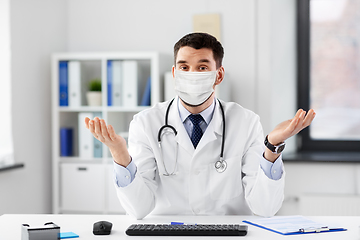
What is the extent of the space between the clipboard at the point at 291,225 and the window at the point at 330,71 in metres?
2.02

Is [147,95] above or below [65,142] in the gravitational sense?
above

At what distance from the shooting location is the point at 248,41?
320 centimetres

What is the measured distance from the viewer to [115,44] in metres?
3.39

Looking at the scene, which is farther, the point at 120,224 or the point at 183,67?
the point at 183,67

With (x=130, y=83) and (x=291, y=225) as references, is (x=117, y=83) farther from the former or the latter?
(x=291, y=225)

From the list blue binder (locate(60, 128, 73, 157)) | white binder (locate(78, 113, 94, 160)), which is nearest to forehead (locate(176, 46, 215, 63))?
white binder (locate(78, 113, 94, 160))

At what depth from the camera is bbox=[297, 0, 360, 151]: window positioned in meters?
3.37

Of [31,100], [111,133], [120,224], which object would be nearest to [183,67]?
[111,133]

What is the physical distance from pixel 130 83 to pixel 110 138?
5.20 ft

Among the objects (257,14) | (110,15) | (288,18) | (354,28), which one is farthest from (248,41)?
(110,15)

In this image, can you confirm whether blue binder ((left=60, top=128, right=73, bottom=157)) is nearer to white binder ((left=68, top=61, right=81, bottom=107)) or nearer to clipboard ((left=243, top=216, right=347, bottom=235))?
white binder ((left=68, top=61, right=81, bottom=107))

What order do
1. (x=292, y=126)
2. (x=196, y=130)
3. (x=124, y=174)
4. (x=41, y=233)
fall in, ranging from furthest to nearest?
(x=196, y=130), (x=124, y=174), (x=292, y=126), (x=41, y=233)

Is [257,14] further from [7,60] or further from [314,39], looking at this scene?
[7,60]

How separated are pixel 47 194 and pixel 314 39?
7.75 ft
